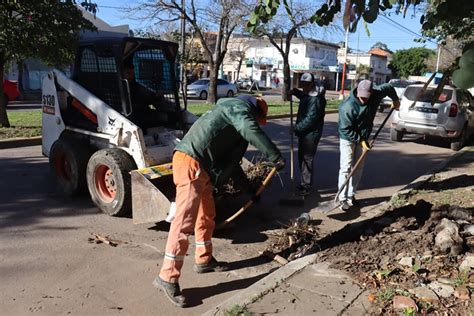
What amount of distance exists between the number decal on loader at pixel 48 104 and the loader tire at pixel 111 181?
1511 mm

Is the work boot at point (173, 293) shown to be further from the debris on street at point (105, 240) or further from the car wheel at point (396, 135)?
the car wheel at point (396, 135)

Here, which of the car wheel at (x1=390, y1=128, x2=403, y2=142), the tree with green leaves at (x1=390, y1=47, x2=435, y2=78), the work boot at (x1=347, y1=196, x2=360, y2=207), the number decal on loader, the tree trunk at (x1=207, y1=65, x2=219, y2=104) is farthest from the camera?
the tree with green leaves at (x1=390, y1=47, x2=435, y2=78)

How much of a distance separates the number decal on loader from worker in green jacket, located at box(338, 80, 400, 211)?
4.22 meters

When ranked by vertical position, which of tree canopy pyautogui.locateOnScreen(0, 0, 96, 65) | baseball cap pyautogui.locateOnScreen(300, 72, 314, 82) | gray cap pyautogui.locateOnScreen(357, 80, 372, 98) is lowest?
gray cap pyautogui.locateOnScreen(357, 80, 372, 98)

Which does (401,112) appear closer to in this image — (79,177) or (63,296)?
(79,177)

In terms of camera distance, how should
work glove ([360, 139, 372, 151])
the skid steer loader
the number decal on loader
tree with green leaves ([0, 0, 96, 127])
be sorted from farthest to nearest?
tree with green leaves ([0, 0, 96, 127]) → the number decal on loader → work glove ([360, 139, 372, 151]) → the skid steer loader

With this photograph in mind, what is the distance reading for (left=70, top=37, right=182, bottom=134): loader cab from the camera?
6.33 metres

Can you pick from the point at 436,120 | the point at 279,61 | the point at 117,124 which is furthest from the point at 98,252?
the point at 279,61

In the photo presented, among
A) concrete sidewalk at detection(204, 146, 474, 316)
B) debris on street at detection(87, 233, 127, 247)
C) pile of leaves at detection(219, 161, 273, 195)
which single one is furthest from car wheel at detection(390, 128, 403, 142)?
debris on street at detection(87, 233, 127, 247)

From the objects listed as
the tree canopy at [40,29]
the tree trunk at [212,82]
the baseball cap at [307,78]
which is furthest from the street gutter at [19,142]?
the tree trunk at [212,82]

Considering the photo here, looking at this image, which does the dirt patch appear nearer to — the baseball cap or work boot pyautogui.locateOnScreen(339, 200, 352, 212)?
work boot pyautogui.locateOnScreen(339, 200, 352, 212)

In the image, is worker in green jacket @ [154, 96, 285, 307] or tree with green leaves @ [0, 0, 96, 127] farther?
tree with green leaves @ [0, 0, 96, 127]

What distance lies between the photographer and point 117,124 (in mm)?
6027

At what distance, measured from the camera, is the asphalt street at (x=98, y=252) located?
386 cm
